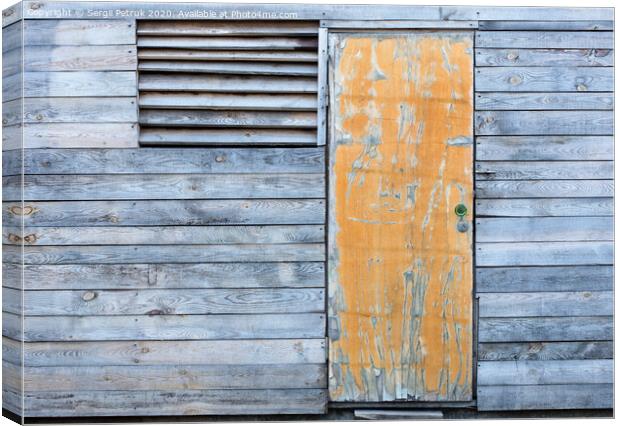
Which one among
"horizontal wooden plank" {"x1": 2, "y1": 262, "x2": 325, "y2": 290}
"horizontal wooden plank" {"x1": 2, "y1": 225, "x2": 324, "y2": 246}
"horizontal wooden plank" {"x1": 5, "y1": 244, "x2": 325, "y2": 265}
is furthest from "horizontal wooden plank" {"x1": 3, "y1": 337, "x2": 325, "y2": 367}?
"horizontal wooden plank" {"x1": 2, "y1": 225, "x2": 324, "y2": 246}

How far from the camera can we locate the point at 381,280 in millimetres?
5820

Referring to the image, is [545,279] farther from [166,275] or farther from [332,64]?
[166,275]

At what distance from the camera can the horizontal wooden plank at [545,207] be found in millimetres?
5848

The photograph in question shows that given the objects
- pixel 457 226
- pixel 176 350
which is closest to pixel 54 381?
pixel 176 350

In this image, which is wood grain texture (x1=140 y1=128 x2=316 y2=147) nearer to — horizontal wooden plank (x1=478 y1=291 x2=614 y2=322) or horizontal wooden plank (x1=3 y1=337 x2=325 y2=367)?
horizontal wooden plank (x1=3 y1=337 x2=325 y2=367)

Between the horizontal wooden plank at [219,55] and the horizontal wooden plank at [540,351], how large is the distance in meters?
1.97

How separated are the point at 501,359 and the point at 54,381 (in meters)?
2.57

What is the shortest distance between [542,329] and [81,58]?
307 centimetres

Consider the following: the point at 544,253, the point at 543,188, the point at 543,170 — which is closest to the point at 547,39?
the point at 543,170

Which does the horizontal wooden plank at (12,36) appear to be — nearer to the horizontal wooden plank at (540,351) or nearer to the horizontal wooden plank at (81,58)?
the horizontal wooden plank at (81,58)

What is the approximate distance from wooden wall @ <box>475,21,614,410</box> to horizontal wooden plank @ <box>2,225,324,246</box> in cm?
106

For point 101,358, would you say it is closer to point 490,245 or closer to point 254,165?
point 254,165

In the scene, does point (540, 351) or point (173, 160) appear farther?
point (540, 351)

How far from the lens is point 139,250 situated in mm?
5785
